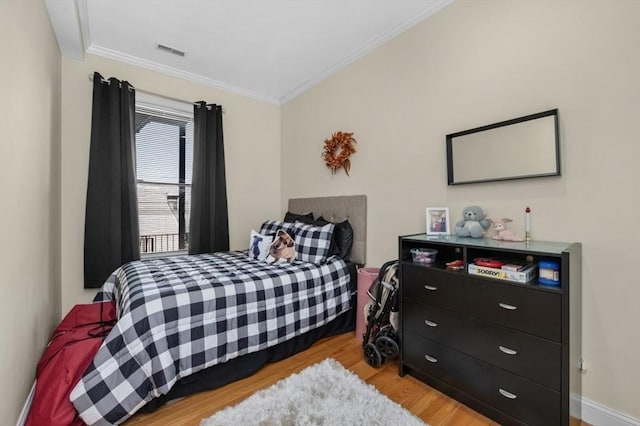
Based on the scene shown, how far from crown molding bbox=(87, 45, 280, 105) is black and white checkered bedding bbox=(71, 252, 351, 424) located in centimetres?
209

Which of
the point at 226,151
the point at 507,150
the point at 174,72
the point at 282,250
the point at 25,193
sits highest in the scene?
the point at 174,72

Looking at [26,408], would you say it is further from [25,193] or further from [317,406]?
[317,406]

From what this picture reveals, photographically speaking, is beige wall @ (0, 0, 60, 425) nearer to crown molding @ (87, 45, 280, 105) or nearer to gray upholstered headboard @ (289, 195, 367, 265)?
crown molding @ (87, 45, 280, 105)

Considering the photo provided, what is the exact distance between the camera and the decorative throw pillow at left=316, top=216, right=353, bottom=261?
2.76 metres

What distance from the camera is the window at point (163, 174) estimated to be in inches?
119

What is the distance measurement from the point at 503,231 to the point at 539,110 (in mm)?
746

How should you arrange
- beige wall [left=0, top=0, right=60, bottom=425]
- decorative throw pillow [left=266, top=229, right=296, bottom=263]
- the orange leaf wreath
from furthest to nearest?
1. the orange leaf wreath
2. decorative throw pillow [left=266, top=229, right=296, bottom=263]
3. beige wall [left=0, top=0, right=60, bottom=425]

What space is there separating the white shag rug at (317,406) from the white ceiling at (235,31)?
2.71 metres

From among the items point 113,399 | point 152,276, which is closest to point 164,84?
point 152,276

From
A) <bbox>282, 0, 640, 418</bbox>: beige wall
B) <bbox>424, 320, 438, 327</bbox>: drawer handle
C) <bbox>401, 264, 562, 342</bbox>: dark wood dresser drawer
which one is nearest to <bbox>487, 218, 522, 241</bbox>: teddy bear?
<bbox>282, 0, 640, 418</bbox>: beige wall

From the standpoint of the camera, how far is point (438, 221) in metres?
2.06

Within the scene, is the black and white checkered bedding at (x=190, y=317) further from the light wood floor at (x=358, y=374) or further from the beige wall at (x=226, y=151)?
the beige wall at (x=226, y=151)

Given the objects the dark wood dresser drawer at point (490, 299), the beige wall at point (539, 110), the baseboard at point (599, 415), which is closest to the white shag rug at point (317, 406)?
the dark wood dresser drawer at point (490, 299)

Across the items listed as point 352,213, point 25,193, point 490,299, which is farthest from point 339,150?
point 25,193
